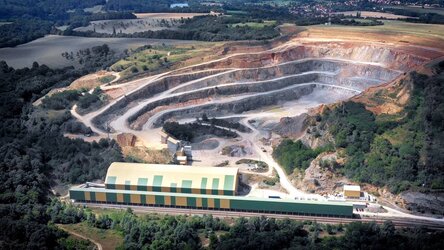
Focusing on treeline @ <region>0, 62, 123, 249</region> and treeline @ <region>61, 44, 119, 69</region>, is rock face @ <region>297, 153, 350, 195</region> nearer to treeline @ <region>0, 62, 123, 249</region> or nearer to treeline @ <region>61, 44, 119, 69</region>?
treeline @ <region>0, 62, 123, 249</region>

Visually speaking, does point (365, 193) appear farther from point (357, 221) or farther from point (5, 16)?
Answer: point (5, 16)

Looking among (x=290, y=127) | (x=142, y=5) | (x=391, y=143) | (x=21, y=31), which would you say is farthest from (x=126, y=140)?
(x=142, y=5)

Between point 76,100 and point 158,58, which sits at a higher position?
point 158,58

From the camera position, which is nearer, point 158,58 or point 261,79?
point 261,79

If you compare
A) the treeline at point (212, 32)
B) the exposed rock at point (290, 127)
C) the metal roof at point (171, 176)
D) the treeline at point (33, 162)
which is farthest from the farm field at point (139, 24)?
the metal roof at point (171, 176)

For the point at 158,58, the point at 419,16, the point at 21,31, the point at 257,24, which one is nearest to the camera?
the point at 158,58

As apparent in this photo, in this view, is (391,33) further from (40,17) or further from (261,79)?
(40,17)
